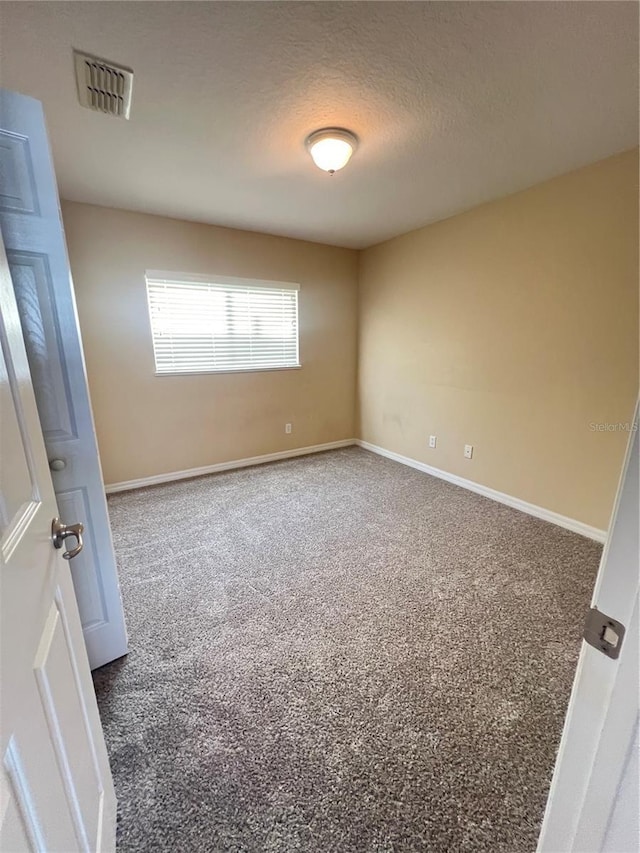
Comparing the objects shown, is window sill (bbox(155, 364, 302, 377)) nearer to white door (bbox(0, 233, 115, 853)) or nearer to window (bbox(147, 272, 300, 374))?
window (bbox(147, 272, 300, 374))

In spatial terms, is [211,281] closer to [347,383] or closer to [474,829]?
[347,383]

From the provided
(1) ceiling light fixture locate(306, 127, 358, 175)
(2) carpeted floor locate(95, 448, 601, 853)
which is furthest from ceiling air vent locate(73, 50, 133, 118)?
(2) carpeted floor locate(95, 448, 601, 853)

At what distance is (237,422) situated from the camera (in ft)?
12.9

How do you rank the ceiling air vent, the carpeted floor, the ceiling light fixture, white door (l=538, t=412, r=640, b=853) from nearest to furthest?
white door (l=538, t=412, r=640, b=853), the carpeted floor, the ceiling air vent, the ceiling light fixture

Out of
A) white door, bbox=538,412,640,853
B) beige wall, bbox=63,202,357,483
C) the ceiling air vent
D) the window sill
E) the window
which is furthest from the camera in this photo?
the window sill

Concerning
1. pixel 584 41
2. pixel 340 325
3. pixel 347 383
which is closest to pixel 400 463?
pixel 347 383

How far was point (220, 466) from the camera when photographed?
3896 millimetres

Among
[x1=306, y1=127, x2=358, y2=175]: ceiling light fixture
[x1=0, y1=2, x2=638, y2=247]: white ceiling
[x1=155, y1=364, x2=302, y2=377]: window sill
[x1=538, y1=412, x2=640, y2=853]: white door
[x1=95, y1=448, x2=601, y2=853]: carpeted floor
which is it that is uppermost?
[x1=0, y1=2, x2=638, y2=247]: white ceiling

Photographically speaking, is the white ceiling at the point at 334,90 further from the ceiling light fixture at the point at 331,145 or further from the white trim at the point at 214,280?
the white trim at the point at 214,280

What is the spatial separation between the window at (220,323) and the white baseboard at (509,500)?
1.74m

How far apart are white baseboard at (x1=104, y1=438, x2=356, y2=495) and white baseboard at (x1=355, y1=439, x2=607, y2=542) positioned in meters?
0.76

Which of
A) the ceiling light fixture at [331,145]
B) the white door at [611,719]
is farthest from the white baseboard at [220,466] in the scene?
the white door at [611,719]

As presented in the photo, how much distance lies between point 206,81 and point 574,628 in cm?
311

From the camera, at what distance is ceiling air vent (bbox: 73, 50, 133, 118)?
1.47m
